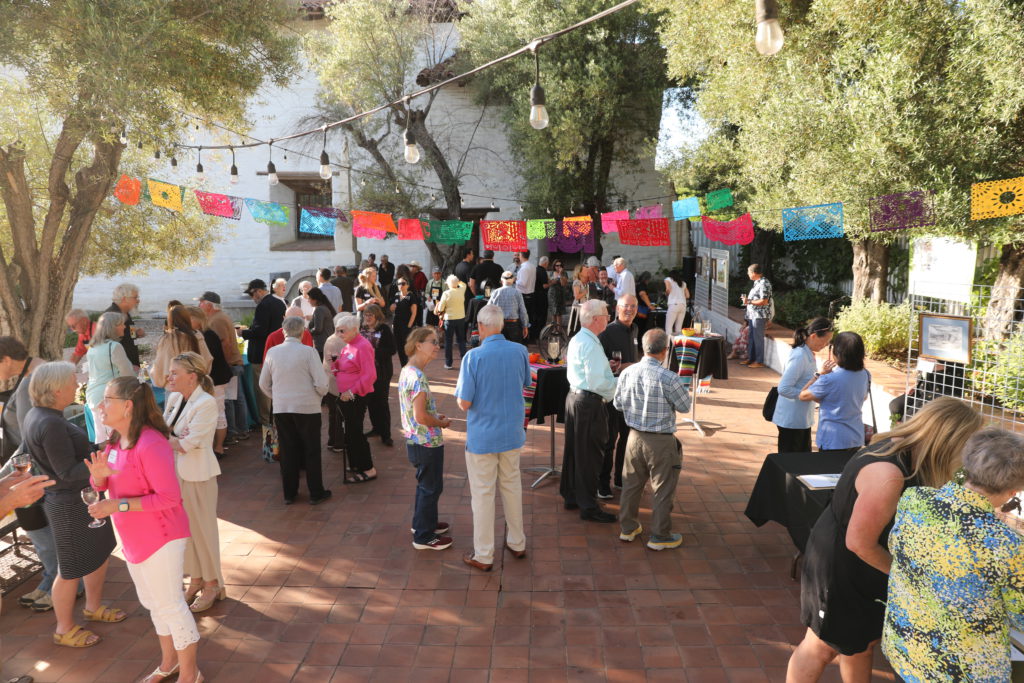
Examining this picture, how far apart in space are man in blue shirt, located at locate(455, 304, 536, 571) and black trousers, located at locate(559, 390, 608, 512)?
637 mm

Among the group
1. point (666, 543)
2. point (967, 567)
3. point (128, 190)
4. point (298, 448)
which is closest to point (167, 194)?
point (128, 190)

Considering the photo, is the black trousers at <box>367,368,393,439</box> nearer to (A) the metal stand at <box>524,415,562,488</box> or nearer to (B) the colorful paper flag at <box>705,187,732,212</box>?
(A) the metal stand at <box>524,415,562,488</box>

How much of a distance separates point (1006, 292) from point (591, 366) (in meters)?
5.02

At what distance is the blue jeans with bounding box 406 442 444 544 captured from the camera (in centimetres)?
458

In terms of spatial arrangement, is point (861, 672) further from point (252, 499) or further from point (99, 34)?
point (99, 34)

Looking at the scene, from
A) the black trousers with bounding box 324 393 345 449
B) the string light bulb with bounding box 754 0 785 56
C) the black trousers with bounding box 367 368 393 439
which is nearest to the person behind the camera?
the string light bulb with bounding box 754 0 785 56

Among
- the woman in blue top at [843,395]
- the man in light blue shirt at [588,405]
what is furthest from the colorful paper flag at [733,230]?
the man in light blue shirt at [588,405]

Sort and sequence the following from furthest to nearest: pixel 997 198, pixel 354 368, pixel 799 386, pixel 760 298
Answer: pixel 760 298 → pixel 354 368 → pixel 997 198 → pixel 799 386

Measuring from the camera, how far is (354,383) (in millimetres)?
5953

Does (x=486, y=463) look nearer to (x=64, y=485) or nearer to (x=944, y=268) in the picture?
(x=64, y=485)

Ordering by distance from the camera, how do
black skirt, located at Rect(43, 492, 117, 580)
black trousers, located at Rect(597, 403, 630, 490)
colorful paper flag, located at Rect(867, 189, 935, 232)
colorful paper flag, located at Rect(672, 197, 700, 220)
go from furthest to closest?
colorful paper flag, located at Rect(672, 197, 700, 220) < colorful paper flag, located at Rect(867, 189, 935, 232) < black trousers, located at Rect(597, 403, 630, 490) < black skirt, located at Rect(43, 492, 117, 580)

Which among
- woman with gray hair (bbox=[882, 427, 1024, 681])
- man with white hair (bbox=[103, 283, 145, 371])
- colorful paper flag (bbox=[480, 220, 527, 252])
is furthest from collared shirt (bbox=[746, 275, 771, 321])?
woman with gray hair (bbox=[882, 427, 1024, 681])

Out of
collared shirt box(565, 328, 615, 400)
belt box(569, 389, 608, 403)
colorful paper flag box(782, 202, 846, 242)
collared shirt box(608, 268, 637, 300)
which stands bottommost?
belt box(569, 389, 608, 403)

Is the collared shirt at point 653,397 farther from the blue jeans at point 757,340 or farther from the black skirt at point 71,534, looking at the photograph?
the blue jeans at point 757,340
